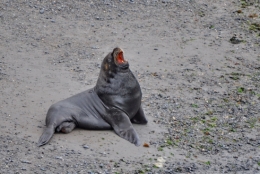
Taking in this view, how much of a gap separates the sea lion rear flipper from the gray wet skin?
2.3 inches

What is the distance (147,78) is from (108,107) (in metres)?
1.67

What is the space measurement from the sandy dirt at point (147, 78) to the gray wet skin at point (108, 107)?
0.13 meters

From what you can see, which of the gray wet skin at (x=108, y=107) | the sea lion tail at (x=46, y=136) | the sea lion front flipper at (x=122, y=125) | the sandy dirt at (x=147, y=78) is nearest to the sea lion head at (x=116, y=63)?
the gray wet skin at (x=108, y=107)

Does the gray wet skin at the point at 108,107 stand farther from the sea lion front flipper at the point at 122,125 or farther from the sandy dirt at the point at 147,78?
the sandy dirt at the point at 147,78

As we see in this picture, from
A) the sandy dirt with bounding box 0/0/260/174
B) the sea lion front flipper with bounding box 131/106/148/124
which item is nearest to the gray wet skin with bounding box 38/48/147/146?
the sea lion front flipper with bounding box 131/106/148/124

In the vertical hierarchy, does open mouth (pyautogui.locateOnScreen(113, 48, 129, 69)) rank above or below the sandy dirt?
above

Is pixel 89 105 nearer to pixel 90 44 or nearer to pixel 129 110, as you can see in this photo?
pixel 129 110

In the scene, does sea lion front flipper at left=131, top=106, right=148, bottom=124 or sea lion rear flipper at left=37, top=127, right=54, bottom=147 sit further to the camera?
sea lion front flipper at left=131, top=106, right=148, bottom=124

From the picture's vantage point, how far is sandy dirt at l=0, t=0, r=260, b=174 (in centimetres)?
730

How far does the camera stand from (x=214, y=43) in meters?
10.9

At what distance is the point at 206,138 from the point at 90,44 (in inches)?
121

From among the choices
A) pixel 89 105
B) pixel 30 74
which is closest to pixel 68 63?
pixel 30 74

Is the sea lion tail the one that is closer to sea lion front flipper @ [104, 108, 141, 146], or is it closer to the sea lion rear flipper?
the sea lion rear flipper

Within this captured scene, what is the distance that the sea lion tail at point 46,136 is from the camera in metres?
7.28
